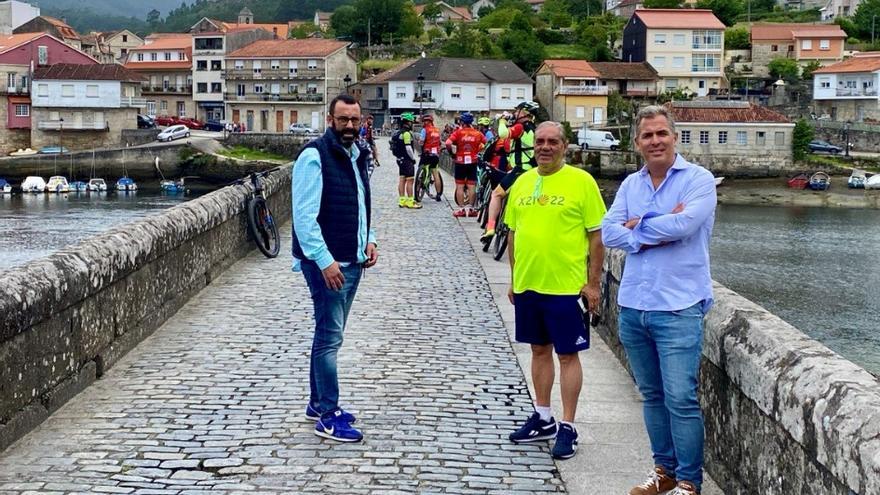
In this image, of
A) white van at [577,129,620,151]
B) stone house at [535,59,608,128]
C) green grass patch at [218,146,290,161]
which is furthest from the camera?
stone house at [535,59,608,128]

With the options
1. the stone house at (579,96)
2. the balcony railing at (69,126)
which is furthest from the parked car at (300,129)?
the stone house at (579,96)

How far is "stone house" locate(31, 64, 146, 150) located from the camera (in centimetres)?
8731

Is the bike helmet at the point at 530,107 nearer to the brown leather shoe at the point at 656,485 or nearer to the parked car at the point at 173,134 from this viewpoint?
the brown leather shoe at the point at 656,485

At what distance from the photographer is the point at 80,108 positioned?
87.6 meters

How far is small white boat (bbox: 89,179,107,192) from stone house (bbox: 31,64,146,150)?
58.9 feet

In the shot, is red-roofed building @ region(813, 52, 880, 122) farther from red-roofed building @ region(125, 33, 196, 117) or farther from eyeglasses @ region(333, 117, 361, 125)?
eyeglasses @ region(333, 117, 361, 125)

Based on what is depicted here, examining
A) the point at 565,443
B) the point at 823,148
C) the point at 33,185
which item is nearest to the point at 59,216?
the point at 33,185

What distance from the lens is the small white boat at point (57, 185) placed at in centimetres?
6725

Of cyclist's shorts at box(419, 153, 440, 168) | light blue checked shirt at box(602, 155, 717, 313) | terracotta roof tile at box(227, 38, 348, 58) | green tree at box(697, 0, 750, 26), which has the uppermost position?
green tree at box(697, 0, 750, 26)

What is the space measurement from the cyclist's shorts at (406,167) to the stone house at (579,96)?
243 feet

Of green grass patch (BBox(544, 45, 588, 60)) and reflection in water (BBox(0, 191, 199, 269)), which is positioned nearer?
reflection in water (BBox(0, 191, 199, 269))

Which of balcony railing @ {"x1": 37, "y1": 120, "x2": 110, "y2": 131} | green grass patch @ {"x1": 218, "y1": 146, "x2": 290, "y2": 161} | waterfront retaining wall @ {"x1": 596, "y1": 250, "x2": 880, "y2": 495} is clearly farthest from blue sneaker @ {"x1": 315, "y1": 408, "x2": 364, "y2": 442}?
balcony railing @ {"x1": 37, "y1": 120, "x2": 110, "y2": 131}

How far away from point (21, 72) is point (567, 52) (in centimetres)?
5952

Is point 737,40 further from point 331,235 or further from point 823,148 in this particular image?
point 331,235
